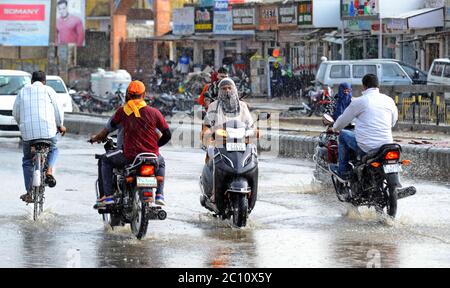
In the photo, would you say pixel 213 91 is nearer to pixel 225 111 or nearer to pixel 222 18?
pixel 225 111

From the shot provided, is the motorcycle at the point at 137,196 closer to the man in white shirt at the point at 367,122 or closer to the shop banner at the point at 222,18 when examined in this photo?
the man in white shirt at the point at 367,122

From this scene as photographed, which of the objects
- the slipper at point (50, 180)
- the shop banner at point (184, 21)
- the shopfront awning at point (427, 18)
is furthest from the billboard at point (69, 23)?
the slipper at point (50, 180)

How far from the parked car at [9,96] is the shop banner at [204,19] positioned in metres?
27.1

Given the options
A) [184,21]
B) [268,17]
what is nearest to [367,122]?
[268,17]

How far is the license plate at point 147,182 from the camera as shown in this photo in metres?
11.2

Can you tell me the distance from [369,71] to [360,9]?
614 centimetres

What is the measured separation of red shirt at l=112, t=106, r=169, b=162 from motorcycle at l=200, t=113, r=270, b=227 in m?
0.87

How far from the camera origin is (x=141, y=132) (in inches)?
458

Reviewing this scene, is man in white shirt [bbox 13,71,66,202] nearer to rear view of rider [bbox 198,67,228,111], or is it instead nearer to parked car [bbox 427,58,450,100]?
rear view of rider [bbox 198,67,228,111]

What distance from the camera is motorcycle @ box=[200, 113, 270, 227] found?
12.2 meters

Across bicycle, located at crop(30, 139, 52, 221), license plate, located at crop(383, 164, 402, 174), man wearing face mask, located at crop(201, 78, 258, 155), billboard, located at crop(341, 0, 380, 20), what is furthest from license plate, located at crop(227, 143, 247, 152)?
billboard, located at crop(341, 0, 380, 20)

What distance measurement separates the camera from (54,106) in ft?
45.5
